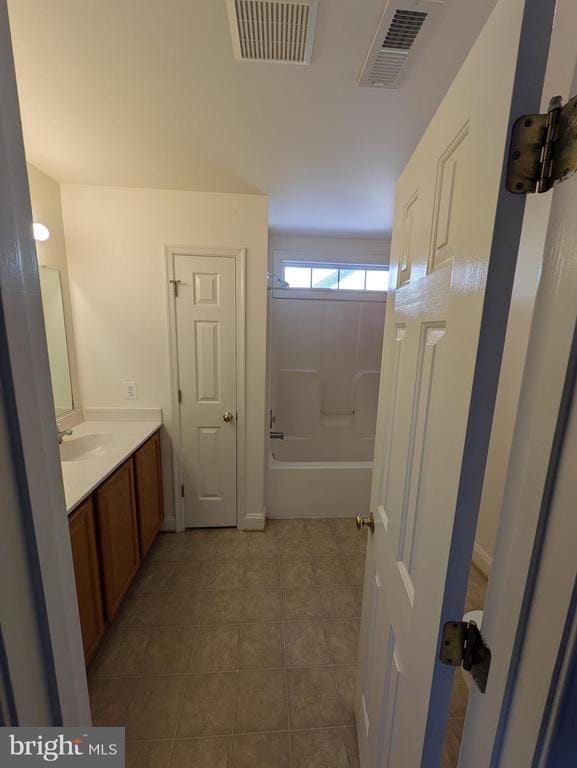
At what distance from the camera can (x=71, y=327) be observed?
2.19 m

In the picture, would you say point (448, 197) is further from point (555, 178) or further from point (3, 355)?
point (3, 355)

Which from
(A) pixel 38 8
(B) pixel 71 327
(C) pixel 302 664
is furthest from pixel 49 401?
(B) pixel 71 327

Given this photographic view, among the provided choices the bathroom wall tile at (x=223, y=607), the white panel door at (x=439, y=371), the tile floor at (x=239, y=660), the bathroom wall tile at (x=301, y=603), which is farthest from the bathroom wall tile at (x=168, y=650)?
the white panel door at (x=439, y=371)

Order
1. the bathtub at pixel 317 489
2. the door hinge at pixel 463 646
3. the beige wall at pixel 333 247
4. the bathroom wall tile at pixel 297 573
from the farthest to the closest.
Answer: the beige wall at pixel 333 247 → the bathtub at pixel 317 489 → the bathroom wall tile at pixel 297 573 → the door hinge at pixel 463 646

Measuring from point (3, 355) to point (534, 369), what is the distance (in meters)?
0.75

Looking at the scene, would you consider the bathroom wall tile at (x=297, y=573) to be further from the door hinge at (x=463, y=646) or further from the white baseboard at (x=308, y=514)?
the door hinge at (x=463, y=646)

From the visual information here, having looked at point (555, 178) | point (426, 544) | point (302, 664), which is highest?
point (555, 178)

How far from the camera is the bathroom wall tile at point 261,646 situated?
1.51 meters

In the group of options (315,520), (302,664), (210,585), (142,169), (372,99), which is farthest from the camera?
(315,520)

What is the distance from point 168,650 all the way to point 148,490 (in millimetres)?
884

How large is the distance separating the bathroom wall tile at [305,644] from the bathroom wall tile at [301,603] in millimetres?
44

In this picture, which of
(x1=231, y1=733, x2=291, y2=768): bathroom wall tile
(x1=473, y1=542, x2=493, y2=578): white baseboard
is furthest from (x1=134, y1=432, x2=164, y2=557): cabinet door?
(x1=473, y1=542, x2=493, y2=578): white baseboard

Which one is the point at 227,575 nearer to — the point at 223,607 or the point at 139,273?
the point at 223,607

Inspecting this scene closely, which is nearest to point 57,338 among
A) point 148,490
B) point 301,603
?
point 148,490
